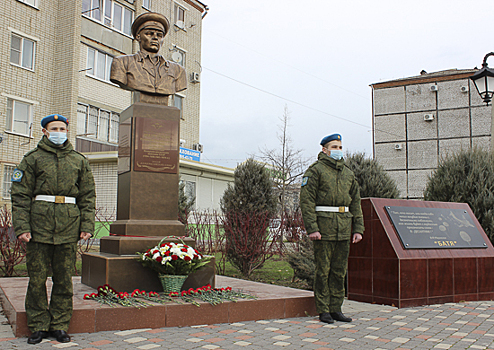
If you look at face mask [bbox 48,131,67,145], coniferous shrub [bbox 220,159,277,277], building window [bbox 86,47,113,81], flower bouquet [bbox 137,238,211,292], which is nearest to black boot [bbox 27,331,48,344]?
flower bouquet [bbox 137,238,211,292]

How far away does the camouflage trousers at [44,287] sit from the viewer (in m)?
Result: 4.02

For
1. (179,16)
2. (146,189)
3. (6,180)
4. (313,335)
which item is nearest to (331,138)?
(313,335)

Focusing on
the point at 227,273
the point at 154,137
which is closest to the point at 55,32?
the point at 227,273

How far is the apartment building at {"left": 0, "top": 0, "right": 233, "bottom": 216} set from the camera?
16.1m

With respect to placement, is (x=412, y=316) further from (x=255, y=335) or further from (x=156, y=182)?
(x=156, y=182)

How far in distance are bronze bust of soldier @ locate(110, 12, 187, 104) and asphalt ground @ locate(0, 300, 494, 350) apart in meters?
3.20

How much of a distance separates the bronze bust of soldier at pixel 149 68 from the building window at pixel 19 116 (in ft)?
38.7

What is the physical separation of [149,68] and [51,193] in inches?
108

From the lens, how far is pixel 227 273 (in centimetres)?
1009

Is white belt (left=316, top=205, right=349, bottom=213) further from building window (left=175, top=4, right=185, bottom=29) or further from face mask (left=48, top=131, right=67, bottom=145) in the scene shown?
building window (left=175, top=4, right=185, bottom=29)

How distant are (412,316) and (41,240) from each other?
4.16m

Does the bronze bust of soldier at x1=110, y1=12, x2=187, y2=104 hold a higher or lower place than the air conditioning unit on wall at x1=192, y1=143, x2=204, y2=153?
lower

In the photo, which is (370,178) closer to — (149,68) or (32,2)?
(149,68)

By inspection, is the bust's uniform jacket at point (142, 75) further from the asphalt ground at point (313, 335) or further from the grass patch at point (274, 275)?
the grass patch at point (274, 275)
